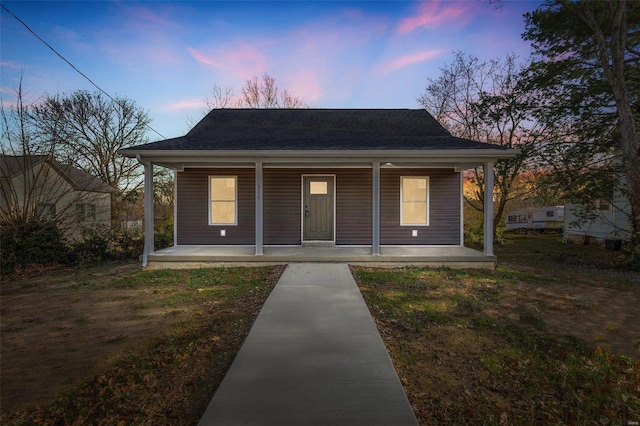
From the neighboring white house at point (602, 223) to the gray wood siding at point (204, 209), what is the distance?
11528 millimetres

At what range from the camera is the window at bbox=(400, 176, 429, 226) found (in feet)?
30.1

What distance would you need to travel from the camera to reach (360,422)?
2.03 meters

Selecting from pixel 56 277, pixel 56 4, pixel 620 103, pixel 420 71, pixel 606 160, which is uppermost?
pixel 420 71

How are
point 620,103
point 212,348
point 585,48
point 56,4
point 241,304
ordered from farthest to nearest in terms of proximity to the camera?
point 585,48 → point 620,103 → point 56,4 → point 241,304 → point 212,348

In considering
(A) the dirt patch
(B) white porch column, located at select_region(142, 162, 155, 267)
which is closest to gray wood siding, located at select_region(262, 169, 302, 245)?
(B) white porch column, located at select_region(142, 162, 155, 267)

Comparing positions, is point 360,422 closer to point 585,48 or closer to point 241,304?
Result: point 241,304

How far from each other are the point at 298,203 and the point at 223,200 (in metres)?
2.39

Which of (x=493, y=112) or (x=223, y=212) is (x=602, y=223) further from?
(x=223, y=212)

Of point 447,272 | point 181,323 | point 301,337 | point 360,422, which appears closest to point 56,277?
point 181,323

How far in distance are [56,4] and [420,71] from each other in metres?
14.5

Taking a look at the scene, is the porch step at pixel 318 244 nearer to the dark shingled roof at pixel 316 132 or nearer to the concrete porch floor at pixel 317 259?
the concrete porch floor at pixel 317 259

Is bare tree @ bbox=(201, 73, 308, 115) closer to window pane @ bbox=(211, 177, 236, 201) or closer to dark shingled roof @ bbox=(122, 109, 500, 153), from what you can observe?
dark shingled roof @ bbox=(122, 109, 500, 153)

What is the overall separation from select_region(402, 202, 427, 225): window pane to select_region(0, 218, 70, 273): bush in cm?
1022

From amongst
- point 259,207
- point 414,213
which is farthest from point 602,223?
point 259,207
